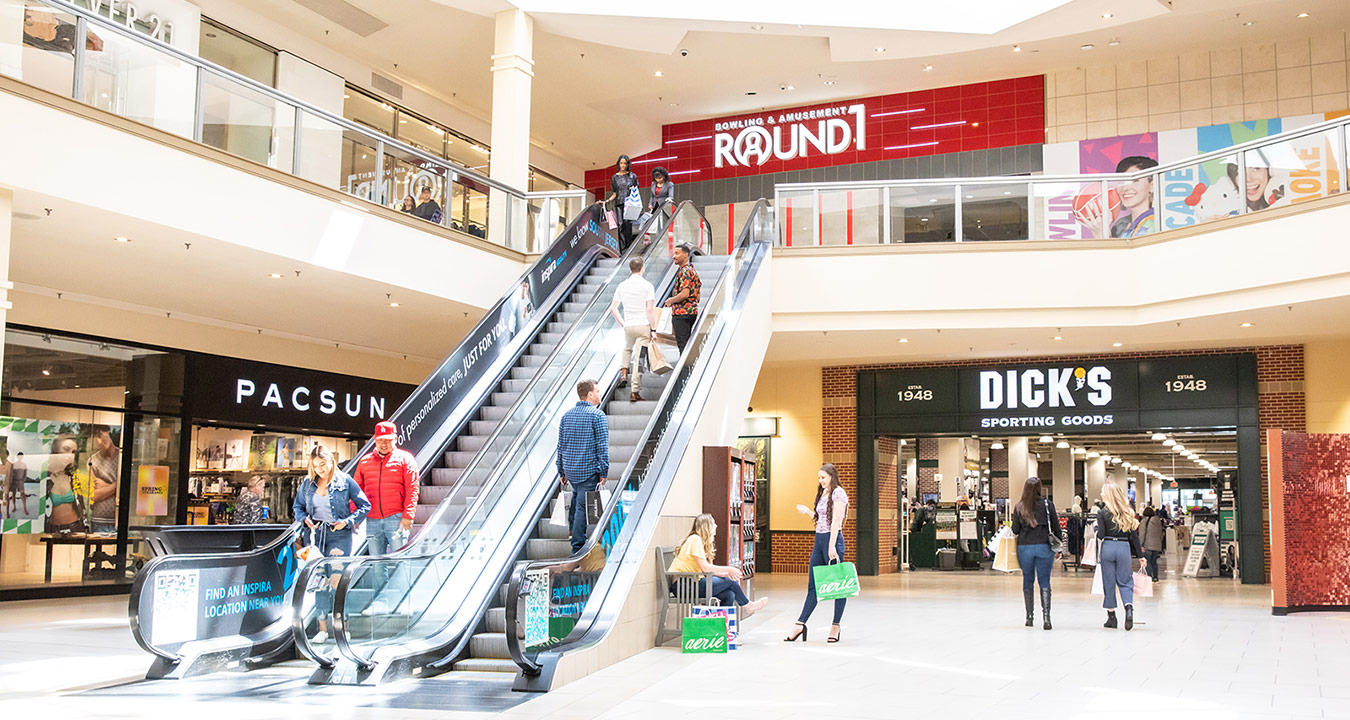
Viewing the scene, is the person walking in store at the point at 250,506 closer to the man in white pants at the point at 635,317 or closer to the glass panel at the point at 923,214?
the man in white pants at the point at 635,317

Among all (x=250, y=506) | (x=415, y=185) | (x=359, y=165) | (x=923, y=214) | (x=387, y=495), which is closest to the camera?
(x=387, y=495)

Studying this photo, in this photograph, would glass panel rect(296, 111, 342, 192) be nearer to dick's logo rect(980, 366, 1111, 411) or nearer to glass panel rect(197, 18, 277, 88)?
glass panel rect(197, 18, 277, 88)

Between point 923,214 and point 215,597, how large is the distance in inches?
440

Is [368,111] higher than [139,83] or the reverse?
higher

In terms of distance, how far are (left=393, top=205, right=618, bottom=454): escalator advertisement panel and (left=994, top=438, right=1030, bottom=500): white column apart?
38.0ft

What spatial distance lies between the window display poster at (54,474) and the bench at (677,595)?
8.11 meters

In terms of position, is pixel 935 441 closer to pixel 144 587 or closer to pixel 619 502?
pixel 619 502

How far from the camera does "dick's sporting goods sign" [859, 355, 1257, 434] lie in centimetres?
1838

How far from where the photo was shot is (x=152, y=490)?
49.4ft

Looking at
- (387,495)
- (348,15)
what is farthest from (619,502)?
(348,15)

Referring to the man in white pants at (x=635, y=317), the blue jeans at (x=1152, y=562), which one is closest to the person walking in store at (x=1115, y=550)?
the man in white pants at (x=635, y=317)

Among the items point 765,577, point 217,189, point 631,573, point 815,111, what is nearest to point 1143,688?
point 631,573

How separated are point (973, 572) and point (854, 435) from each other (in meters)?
3.68

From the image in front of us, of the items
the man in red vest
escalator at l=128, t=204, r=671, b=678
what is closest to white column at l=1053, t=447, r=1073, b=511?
escalator at l=128, t=204, r=671, b=678
